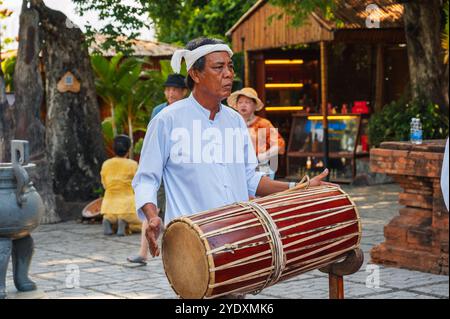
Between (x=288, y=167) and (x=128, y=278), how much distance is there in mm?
9650

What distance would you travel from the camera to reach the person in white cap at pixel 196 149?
469 centimetres

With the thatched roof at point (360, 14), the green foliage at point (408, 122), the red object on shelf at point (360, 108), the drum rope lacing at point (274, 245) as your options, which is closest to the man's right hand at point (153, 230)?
the drum rope lacing at point (274, 245)

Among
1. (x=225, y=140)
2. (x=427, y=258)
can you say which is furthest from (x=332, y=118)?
(x=225, y=140)

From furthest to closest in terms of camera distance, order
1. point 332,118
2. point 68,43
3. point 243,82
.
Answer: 1. point 243,82
2. point 332,118
3. point 68,43

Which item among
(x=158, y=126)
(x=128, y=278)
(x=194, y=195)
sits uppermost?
(x=158, y=126)

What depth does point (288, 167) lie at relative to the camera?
702 inches

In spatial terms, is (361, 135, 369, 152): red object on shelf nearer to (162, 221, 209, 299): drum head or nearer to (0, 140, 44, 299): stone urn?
(0, 140, 44, 299): stone urn

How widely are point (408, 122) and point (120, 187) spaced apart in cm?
609

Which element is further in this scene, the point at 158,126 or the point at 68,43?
the point at 68,43

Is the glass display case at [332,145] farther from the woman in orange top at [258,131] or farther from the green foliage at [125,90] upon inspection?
the woman in orange top at [258,131]

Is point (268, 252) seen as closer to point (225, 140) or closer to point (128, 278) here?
point (225, 140)

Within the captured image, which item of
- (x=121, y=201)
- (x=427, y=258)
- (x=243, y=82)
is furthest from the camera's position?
(x=243, y=82)

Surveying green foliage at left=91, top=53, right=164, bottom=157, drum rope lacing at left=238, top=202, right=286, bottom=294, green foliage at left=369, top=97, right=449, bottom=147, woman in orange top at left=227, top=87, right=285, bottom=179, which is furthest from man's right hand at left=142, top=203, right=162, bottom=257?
green foliage at left=369, top=97, right=449, bottom=147

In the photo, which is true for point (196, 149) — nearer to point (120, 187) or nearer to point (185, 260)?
point (185, 260)
